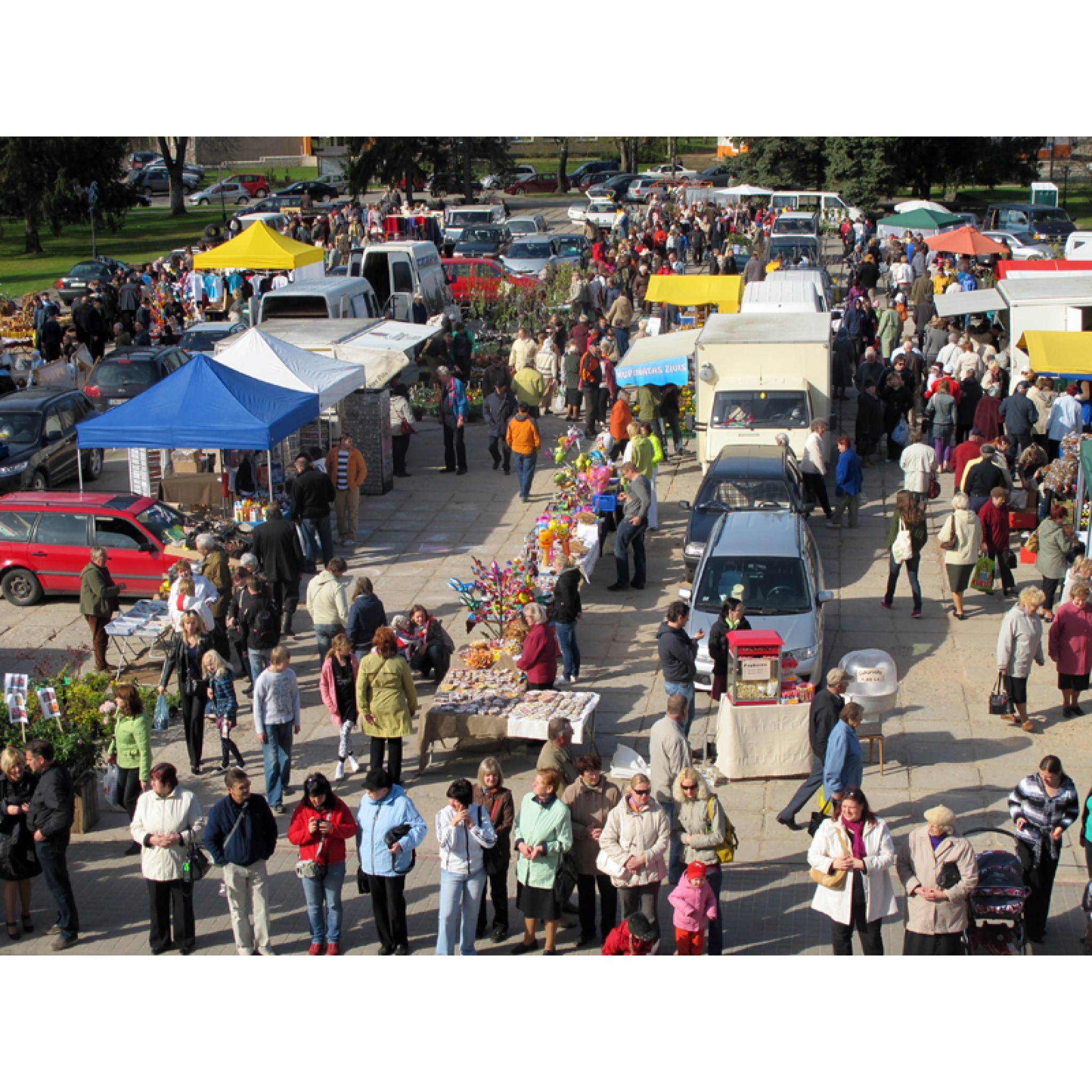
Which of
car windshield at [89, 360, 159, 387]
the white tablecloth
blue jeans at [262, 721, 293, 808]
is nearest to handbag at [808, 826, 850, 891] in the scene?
the white tablecloth

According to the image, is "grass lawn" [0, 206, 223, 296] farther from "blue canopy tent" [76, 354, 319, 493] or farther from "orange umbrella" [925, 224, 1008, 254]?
"blue canopy tent" [76, 354, 319, 493]

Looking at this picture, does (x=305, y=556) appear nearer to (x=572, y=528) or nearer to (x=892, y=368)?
(x=572, y=528)

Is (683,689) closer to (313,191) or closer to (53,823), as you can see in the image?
(53,823)

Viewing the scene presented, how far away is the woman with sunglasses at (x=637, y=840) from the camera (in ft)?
27.3

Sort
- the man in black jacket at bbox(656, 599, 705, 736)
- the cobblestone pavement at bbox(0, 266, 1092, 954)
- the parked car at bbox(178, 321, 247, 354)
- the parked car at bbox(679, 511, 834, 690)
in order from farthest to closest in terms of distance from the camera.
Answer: the parked car at bbox(178, 321, 247, 354) < the parked car at bbox(679, 511, 834, 690) < the man in black jacket at bbox(656, 599, 705, 736) < the cobblestone pavement at bbox(0, 266, 1092, 954)

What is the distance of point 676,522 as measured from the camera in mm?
18547

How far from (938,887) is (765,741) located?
3.58 m

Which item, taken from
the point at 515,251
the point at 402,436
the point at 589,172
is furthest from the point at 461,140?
the point at 402,436

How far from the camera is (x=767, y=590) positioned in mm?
13148

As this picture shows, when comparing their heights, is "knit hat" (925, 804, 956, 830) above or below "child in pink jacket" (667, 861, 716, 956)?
above

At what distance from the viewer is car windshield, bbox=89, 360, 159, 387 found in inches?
933

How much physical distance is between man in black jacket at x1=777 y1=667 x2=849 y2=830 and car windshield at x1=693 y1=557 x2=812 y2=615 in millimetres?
2452

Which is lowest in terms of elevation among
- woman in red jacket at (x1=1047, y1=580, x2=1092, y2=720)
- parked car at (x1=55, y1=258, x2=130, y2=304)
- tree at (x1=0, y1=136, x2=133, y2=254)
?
woman in red jacket at (x1=1047, y1=580, x2=1092, y2=720)

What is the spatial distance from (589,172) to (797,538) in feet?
203
